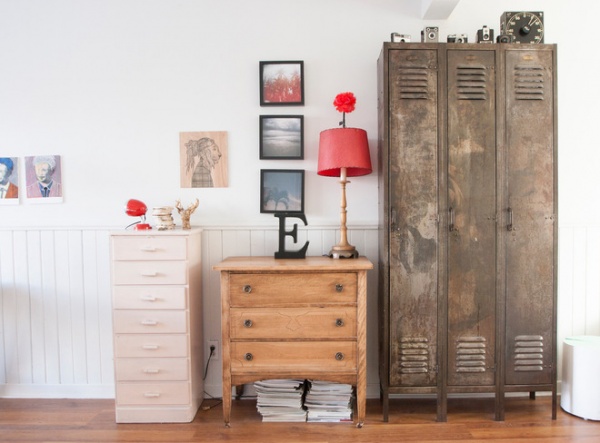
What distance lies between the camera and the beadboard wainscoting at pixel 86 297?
264cm

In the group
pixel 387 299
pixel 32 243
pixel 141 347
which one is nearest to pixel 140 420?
pixel 141 347

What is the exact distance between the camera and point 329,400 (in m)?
2.33

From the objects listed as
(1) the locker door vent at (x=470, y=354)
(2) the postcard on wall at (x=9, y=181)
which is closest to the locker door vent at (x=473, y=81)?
(1) the locker door vent at (x=470, y=354)

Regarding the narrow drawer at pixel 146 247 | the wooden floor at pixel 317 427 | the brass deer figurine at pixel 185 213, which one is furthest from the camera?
the brass deer figurine at pixel 185 213

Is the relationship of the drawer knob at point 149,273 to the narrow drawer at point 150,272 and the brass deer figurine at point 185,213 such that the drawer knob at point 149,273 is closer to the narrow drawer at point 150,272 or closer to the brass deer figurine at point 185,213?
the narrow drawer at point 150,272

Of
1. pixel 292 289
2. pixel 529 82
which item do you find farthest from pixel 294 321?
pixel 529 82

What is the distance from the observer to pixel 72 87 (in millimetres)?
2643

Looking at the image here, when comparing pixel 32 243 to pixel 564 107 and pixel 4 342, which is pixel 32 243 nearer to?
pixel 4 342

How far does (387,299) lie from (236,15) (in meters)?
2.11

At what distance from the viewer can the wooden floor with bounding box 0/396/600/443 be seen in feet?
7.02

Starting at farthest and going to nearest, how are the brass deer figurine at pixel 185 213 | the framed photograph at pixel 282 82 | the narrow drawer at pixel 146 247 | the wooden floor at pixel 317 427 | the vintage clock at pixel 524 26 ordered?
1. the framed photograph at pixel 282 82
2. the brass deer figurine at pixel 185 213
3. the vintage clock at pixel 524 26
4. the narrow drawer at pixel 146 247
5. the wooden floor at pixel 317 427

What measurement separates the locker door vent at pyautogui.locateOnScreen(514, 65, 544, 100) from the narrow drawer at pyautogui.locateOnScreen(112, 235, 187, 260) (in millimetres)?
2136

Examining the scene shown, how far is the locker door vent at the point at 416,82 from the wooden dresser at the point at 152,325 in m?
1.53

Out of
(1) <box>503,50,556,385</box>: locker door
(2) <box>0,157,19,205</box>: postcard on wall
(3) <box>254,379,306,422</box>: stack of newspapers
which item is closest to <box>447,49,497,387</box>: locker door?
(1) <box>503,50,556,385</box>: locker door
